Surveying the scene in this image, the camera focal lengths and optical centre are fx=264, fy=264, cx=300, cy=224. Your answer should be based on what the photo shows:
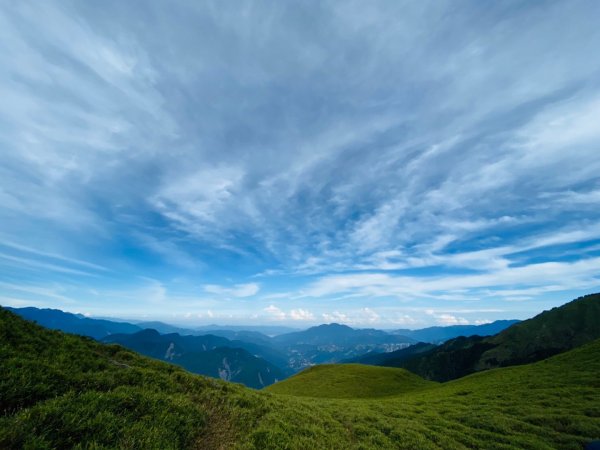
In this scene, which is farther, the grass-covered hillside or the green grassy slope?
the green grassy slope

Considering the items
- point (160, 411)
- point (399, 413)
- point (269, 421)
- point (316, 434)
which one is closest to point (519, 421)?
point (399, 413)

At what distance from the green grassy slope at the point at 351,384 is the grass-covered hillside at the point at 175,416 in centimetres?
3028

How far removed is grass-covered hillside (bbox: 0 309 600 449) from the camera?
7.90 metres

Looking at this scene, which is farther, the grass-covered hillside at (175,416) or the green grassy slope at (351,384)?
the green grassy slope at (351,384)

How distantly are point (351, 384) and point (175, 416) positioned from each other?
53941mm

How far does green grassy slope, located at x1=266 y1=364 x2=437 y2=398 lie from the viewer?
51.0 metres

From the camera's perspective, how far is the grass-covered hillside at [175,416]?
25.9 ft

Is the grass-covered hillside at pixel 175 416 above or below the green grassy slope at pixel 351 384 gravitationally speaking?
above

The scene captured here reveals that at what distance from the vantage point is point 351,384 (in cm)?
5534

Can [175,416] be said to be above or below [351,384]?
above

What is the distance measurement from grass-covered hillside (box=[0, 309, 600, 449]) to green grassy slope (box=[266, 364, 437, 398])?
30281 mm

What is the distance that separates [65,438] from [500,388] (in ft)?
138

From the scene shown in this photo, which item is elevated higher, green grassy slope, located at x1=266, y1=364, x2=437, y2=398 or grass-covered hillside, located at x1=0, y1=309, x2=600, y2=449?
grass-covered hillside, located at x1=0, y1=309, x2=600, y2=449

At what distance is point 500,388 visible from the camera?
32062 millimetres
